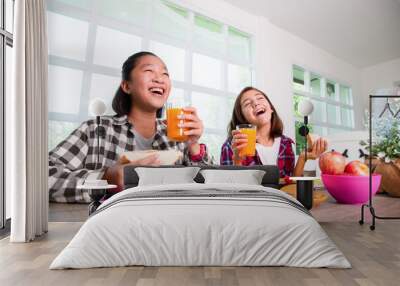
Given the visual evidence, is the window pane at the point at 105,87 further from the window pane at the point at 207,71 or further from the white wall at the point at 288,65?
the white wall at the point at 288,65

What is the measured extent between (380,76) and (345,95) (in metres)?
0.48

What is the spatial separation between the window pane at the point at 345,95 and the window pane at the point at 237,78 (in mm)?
1145

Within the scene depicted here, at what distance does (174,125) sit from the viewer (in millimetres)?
4375

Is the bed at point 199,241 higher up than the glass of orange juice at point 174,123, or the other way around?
the glass of orange juice at point 174,123

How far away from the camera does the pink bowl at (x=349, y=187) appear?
4.68 metres

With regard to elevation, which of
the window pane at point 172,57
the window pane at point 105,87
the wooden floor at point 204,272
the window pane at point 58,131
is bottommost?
the wooden floor at point 204,272

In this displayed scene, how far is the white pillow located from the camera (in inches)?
153

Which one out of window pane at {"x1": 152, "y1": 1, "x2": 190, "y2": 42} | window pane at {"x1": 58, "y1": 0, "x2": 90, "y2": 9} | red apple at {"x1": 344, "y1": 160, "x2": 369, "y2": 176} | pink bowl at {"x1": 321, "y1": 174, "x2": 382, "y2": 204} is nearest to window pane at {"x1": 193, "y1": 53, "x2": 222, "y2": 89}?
window pane at {"x1": 152, "y1": 1, "x2": 190, "y2": 42}

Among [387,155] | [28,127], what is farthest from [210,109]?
[387,155]

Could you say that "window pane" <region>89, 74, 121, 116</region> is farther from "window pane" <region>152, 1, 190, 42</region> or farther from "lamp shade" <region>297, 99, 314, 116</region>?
"lamp shade" <region>297, 99, 314, 116</region>

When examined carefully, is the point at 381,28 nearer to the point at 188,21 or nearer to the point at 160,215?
the point at 188,21

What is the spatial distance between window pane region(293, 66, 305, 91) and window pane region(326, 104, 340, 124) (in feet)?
1.33

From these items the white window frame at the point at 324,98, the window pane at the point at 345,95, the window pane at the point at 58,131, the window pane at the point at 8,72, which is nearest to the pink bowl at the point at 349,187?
the white window frame at the point at 324,98

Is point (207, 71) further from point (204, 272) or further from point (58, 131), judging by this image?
point (204, 272)
